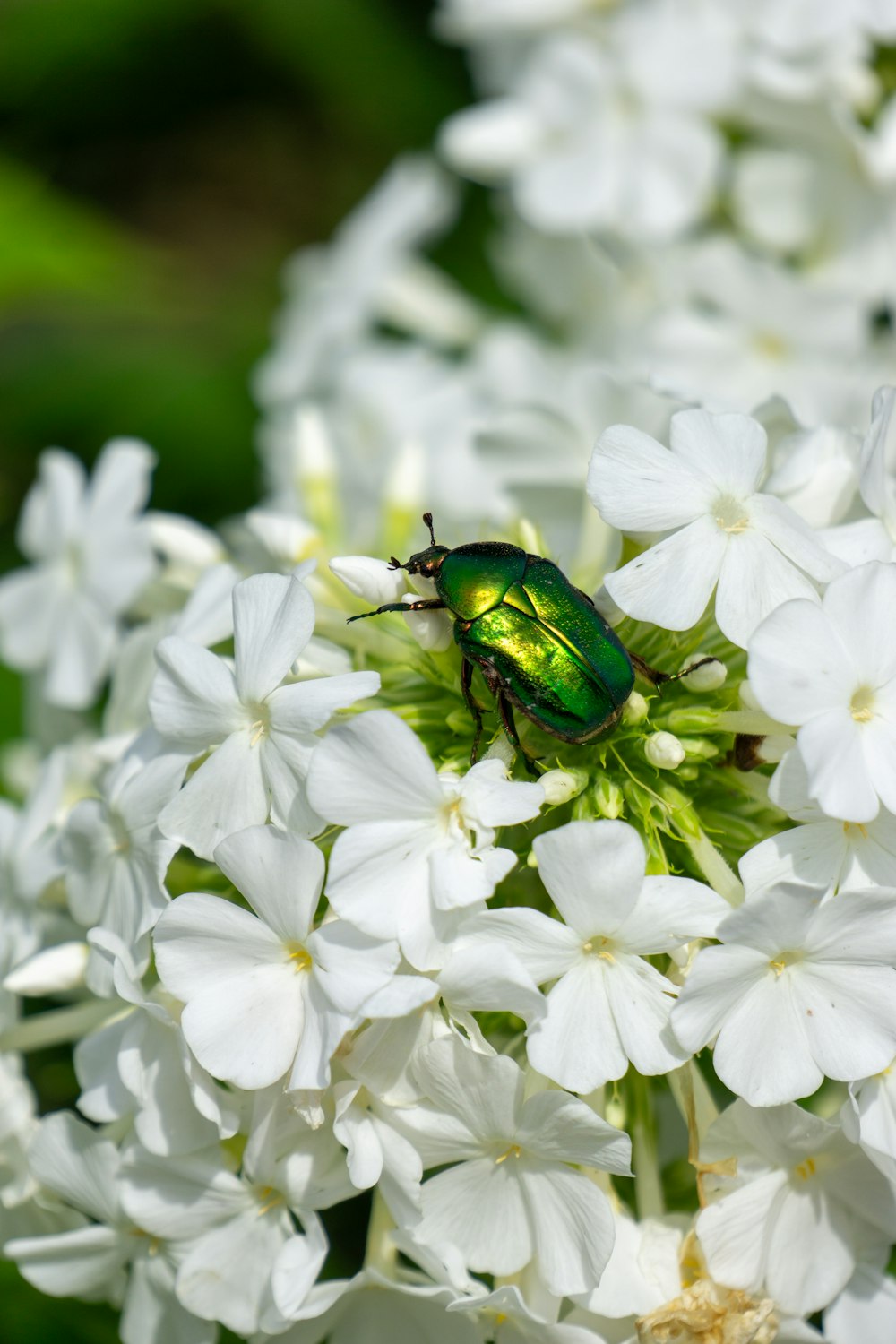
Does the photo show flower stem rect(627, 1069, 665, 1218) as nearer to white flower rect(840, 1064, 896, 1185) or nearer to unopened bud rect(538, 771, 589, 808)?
white flower rect(840, 1064, 896, 1185)

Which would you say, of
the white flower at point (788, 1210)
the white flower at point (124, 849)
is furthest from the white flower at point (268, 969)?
the white flower at point (788, 1210)

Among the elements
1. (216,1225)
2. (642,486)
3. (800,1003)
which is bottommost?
(216,1225)

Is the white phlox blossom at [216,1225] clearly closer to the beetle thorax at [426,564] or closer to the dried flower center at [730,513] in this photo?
the beetle thorax at [426,564]

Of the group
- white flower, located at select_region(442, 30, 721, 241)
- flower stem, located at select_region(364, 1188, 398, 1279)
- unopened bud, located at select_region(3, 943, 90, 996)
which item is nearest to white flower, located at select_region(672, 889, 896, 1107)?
flower stem, located at select_region(364, 1188, 398, 1279)

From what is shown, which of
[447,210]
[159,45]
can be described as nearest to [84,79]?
[159,45]

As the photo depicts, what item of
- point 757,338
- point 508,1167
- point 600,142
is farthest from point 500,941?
point 600,142

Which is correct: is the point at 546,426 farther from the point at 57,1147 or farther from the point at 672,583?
the point at 57,1147

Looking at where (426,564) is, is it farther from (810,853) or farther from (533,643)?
(810,853)
